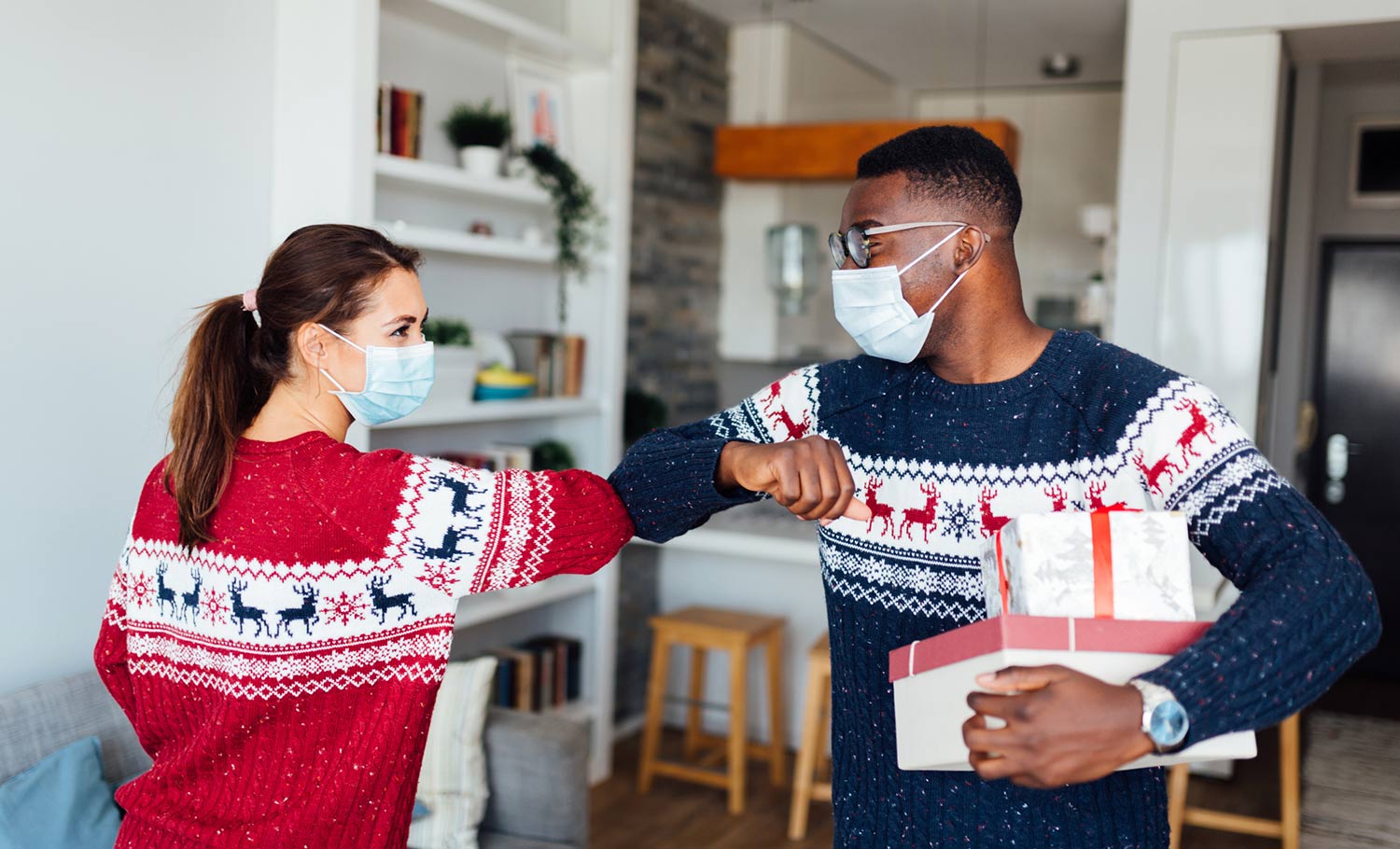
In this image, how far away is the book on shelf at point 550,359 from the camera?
11.6 feet

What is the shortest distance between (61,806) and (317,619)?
1.07 meters

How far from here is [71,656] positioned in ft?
8.00

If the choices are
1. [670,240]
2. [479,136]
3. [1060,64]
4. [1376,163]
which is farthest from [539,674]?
[1376,163]

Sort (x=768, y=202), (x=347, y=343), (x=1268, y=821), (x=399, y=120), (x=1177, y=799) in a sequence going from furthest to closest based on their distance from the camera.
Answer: (x=768, y=202), (x=1268, y=821), (x=1177, y=799), (x=399, y=120), (x=347, y=343)

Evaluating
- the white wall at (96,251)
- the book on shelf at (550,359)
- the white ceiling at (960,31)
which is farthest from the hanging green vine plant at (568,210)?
the white ceiling at (960,31)

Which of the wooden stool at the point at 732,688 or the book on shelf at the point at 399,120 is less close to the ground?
the book on shelf at the point at 399,120

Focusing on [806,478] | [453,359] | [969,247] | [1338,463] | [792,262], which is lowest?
[1338,463]

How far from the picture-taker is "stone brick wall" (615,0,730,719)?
4344 mm

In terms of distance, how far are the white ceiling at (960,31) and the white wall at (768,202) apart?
0.36 ft

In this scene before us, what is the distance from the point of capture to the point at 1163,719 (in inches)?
34.0

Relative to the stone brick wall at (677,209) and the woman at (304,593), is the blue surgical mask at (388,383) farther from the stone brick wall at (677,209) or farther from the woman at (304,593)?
the stone brick wall at (677,209)

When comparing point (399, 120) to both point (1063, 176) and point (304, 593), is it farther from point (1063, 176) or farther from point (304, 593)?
point (1063, 176)

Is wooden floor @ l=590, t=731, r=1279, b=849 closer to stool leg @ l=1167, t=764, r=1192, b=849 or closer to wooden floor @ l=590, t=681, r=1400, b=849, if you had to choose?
wooden floor @ l=590, t=681, r=1400, b=849

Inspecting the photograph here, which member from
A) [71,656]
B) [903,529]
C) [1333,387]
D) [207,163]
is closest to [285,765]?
[903,529]
